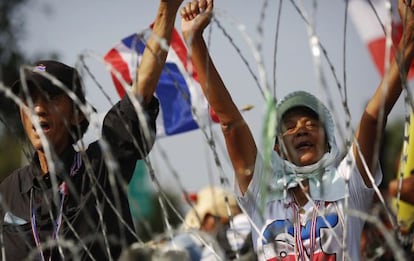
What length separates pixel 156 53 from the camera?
3100 mm

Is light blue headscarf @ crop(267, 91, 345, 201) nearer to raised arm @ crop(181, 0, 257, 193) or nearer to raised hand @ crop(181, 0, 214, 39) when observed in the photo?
raised arm @ crop(181, 0, 257, 193)

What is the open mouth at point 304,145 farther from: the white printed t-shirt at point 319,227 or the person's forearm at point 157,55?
the person's forearm at point 157,55

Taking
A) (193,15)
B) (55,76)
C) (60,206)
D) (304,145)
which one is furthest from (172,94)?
(60,206)

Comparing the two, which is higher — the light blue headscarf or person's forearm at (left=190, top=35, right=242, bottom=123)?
person's forearm at (left=190, top=35, right=242, bottom=123)

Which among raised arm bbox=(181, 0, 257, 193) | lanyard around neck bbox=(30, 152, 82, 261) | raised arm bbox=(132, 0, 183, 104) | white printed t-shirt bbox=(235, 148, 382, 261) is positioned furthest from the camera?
raised arm bbox=(181, 0, 257, 193)

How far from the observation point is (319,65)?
1.97 meters

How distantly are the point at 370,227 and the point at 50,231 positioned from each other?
5.29 feet

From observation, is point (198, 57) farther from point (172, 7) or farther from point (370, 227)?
point (370, 227)

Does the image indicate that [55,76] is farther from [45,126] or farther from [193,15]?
[193,15]

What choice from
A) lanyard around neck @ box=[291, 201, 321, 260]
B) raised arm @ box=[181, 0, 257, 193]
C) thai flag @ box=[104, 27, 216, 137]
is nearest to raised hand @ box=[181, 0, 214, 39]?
raised arm @ box=[181, 0, 257, 193]

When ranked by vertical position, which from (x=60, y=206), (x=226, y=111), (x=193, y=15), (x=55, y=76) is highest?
(x=193, y=15)

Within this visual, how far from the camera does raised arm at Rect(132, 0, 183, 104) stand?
3.06 m

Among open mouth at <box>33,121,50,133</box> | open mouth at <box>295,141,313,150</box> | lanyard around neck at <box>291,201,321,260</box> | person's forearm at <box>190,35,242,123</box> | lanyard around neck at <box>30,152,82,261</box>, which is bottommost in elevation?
lanyard around neck at <box>291,201,321,260</box>

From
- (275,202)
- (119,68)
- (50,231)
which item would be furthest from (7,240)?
(119,68)
